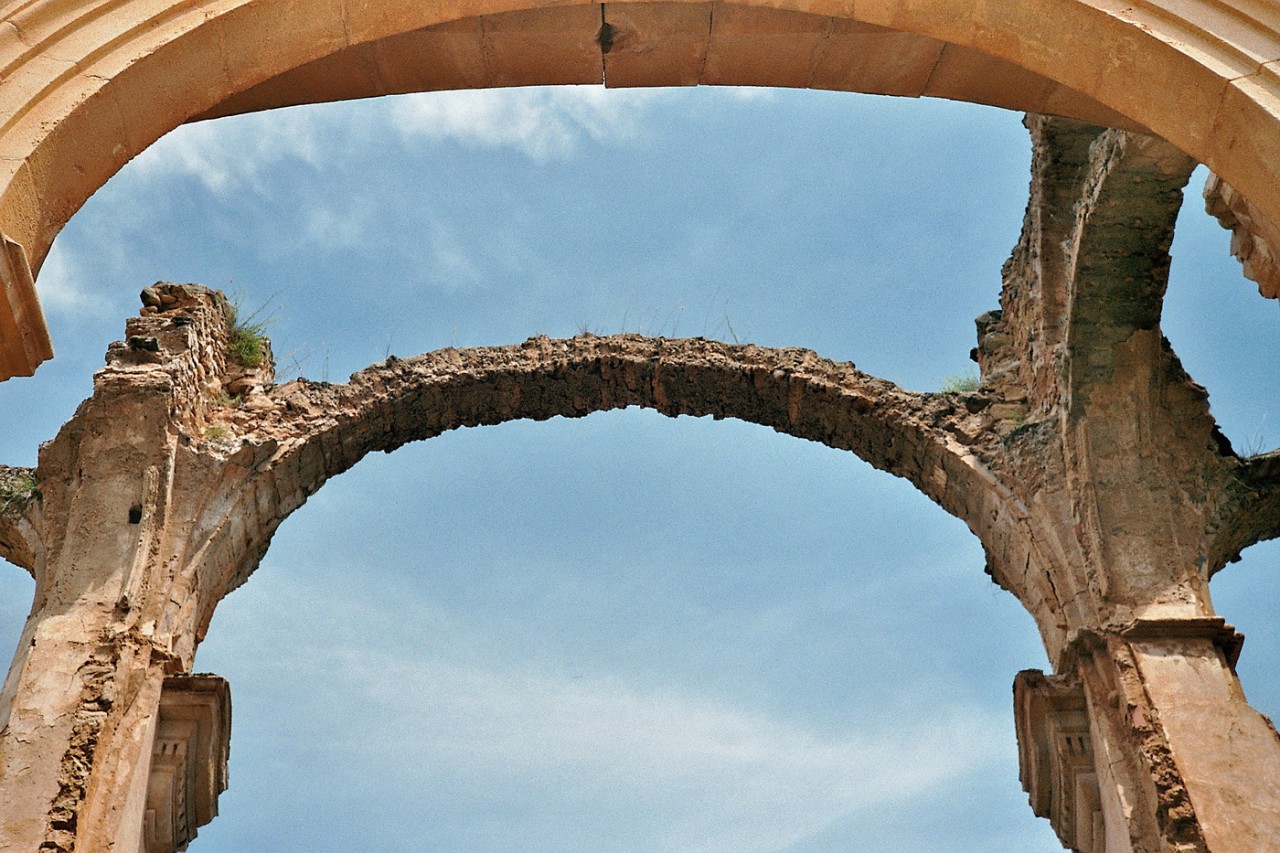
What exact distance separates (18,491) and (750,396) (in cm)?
432

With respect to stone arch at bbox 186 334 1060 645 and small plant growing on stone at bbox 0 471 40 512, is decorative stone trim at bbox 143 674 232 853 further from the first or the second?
small plant growing on stone at bbox 0 471 40 512

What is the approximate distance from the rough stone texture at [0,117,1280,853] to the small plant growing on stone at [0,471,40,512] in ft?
0.07

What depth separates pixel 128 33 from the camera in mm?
4234

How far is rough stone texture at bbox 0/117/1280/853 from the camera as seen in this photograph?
20.8ft

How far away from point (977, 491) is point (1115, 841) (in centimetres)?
235

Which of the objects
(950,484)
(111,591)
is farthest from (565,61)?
(950,484)

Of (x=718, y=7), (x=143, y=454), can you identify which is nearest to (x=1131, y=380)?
(x=718, y=7)

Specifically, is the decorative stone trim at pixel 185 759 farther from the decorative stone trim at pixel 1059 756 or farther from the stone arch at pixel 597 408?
the decorative stone trim at pixel 1059 756

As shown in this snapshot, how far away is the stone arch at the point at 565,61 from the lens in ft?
13.0

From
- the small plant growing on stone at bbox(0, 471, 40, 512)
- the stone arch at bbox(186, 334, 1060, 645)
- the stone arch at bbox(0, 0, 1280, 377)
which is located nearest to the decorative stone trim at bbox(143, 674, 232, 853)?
the stone arch at bbox(186, 334, 1060, 645)

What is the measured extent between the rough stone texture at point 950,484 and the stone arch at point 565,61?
276cm

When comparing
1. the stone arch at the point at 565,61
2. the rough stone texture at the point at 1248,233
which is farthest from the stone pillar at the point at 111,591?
the rough stone texture at the point at 1248,233

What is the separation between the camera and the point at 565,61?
17.6ft

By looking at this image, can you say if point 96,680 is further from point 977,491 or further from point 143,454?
point 977,491
